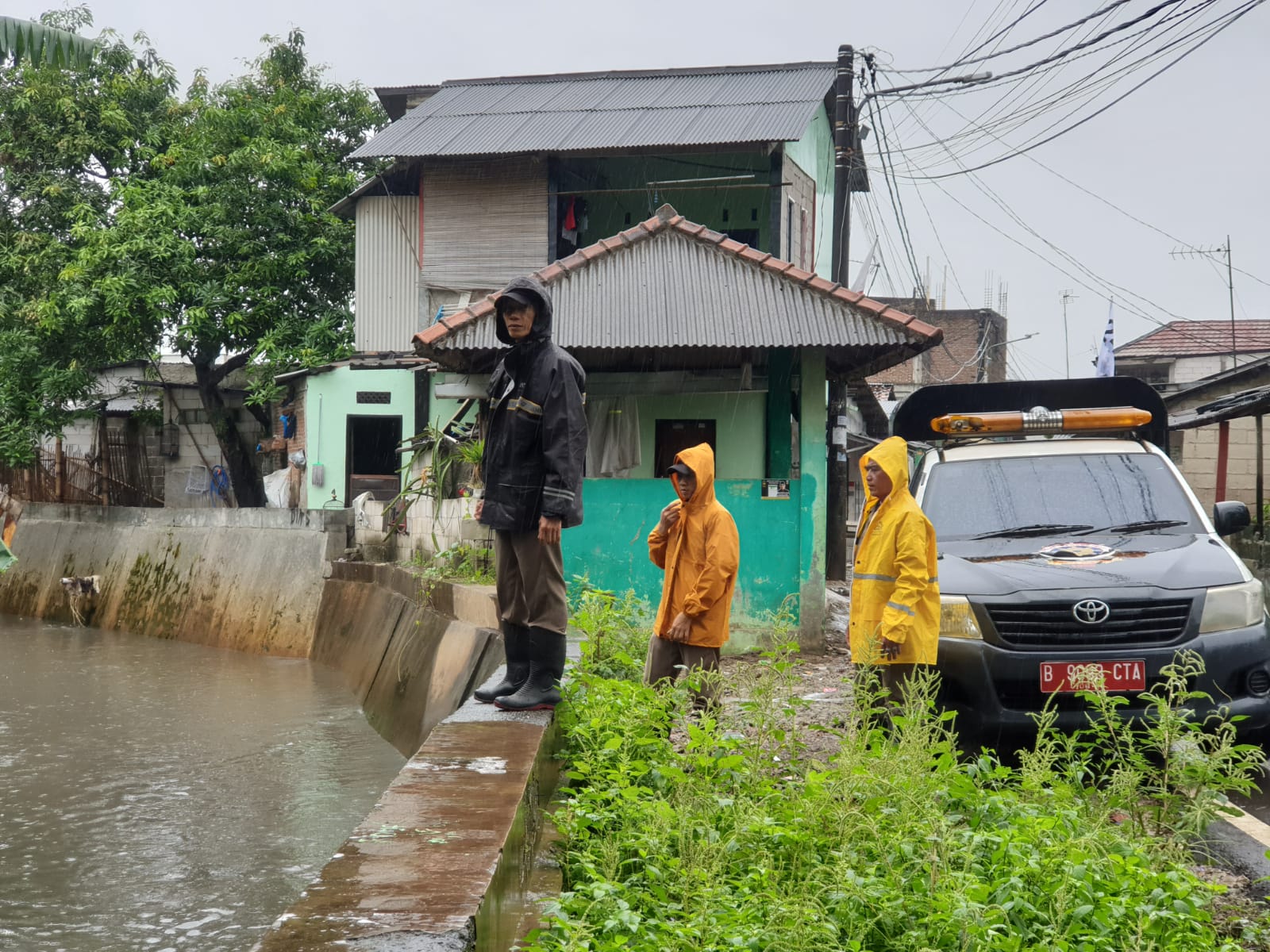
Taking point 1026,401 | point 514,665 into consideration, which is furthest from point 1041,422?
point 514,665

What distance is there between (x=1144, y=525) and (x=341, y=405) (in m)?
16.3

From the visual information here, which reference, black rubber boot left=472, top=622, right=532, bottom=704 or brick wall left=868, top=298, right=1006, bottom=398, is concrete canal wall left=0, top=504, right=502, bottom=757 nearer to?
black rubber boot left=472, top=622, right=532, bottom=704

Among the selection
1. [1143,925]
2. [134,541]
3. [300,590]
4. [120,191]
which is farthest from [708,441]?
[120,191]

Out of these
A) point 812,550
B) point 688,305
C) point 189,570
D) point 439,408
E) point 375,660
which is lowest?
point 375,660

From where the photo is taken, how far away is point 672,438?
43.4 feet

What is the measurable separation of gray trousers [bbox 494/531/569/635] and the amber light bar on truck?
3.67 m

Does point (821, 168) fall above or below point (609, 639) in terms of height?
above

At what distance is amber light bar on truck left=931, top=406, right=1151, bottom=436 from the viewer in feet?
25.4

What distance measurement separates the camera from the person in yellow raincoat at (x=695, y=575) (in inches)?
259

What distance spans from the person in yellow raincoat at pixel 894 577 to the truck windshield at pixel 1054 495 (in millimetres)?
1224

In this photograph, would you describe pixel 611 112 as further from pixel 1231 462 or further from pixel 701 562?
pixel 701 562

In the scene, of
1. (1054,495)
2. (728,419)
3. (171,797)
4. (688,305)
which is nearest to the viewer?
(1054,495)

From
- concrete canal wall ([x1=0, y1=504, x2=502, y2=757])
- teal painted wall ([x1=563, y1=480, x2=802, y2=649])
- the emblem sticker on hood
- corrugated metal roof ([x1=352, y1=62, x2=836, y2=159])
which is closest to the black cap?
the emblem sticker on hood

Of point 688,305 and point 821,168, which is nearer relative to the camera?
point 688,305
